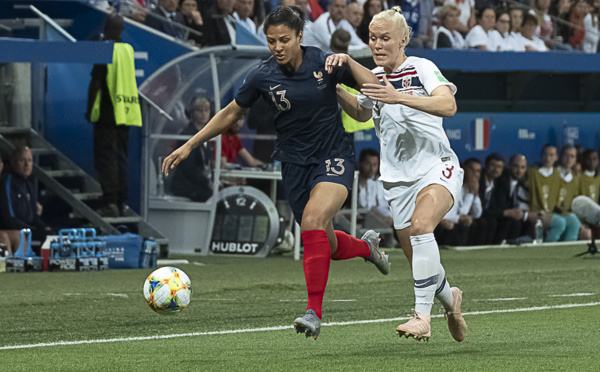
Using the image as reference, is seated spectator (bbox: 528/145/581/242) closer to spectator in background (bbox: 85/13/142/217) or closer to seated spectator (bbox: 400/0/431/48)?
seated spectator (bbox: 400/0/431/48)

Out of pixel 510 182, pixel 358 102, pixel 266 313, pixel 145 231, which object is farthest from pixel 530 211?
pixel 358 102

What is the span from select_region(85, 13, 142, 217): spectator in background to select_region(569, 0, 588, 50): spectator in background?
32.3 ft

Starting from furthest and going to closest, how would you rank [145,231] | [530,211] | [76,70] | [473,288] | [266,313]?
[530,211] < [76,70] < [145,231] < [473,288] < [266,313]

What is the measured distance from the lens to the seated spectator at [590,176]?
2023 cm

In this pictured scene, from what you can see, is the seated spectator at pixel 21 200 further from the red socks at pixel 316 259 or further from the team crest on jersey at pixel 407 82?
the team crest on jersey at pixel 407 82

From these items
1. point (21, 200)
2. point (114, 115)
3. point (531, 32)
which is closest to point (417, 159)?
point (21, 200)

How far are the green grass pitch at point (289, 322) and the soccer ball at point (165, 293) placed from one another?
191mm

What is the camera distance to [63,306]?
10.2m

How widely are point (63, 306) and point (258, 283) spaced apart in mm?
2856

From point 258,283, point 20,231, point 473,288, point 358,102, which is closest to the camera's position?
point 358,102

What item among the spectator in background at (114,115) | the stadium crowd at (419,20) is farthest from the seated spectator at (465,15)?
the spectator in background at (114,115)

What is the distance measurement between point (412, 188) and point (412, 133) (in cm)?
34

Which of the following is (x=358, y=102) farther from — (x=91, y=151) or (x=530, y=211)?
(x=530, y=211)

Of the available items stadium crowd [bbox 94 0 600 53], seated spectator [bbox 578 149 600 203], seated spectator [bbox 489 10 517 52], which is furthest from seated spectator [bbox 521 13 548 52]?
seated spectator [bbox 578 149 600 203]
